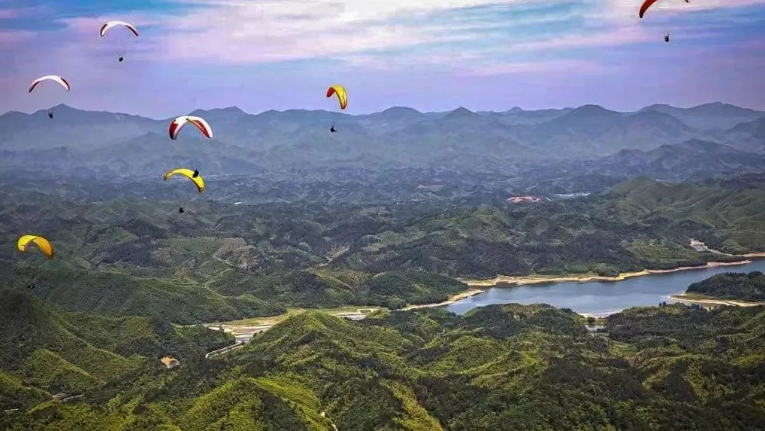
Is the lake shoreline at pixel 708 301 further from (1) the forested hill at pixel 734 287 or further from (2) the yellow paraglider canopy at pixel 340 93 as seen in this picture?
(2) the yellow paraglider canopy at pixel 340 93

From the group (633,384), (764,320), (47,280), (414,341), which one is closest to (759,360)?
(633,384)

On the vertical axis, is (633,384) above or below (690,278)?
above

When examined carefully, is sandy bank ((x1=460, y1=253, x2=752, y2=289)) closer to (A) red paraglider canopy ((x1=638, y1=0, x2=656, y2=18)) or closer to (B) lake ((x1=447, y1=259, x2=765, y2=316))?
(B) lake ((x1=447, y1=259, x2=765, y2=316))

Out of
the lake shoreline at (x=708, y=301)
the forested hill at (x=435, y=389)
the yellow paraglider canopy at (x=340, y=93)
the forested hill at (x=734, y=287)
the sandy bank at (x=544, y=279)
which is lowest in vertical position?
the sandy bank at (x=544, y=279)

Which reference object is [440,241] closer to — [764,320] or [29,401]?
[764,320]

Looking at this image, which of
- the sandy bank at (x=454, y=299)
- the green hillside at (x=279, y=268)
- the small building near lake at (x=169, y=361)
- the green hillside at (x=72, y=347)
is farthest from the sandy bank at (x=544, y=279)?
the small building near lake at (x=169, y=361)

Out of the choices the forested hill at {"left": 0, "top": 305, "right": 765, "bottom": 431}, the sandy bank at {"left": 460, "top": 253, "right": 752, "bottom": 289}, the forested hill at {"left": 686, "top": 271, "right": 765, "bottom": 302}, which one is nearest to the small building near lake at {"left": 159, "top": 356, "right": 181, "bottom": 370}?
the forested hill at {"left": 0, "top": 305, "right": 765, "bottom": 431}

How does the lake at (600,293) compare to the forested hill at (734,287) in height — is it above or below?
below
